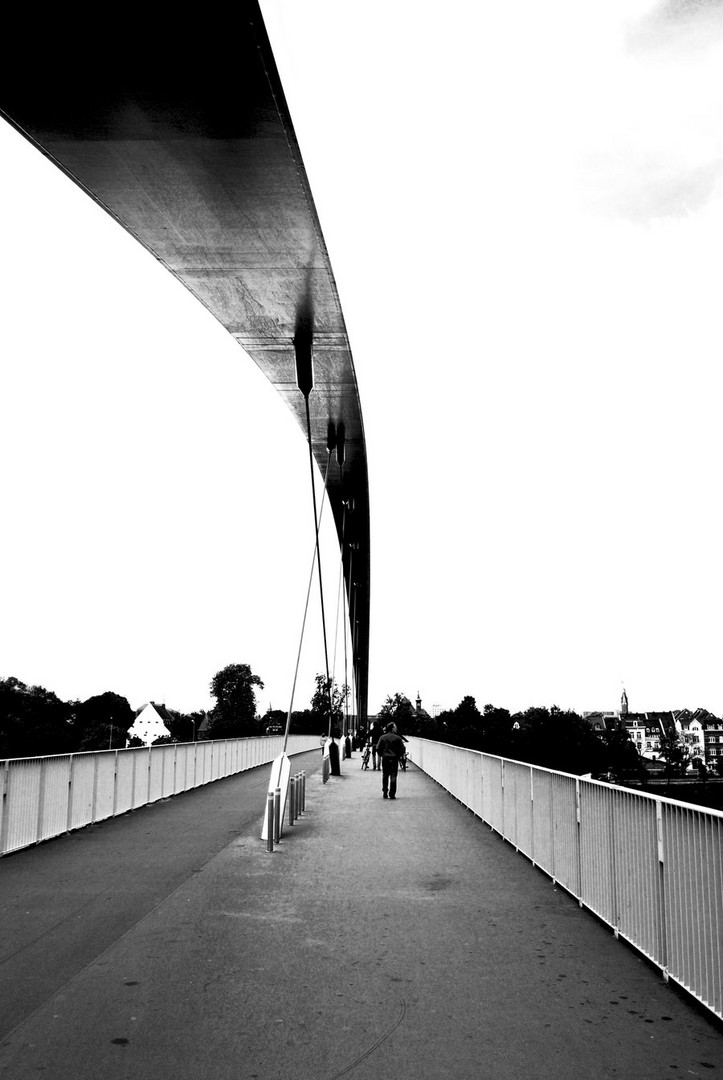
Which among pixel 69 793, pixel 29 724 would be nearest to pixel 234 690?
pixel 29 724

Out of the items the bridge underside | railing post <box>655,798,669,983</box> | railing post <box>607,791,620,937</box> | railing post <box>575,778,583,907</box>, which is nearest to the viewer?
railing post <box>655,798,669,983</box>

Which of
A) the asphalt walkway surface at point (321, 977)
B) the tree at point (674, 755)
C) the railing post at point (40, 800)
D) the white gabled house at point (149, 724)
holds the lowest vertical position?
the tree at point (674, 755)

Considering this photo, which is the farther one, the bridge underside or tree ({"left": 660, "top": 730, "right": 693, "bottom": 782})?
tree ({"left": 660, "top": 730, "right": 693, "bottom": 782})

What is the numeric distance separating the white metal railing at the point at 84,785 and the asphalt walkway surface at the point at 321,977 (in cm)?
77

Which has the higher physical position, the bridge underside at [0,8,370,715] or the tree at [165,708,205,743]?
the bridge underside at [0,8,370,715]

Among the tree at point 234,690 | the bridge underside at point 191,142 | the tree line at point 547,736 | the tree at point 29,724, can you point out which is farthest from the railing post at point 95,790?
the tree at point 234,690

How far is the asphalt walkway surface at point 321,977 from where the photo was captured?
4129mm

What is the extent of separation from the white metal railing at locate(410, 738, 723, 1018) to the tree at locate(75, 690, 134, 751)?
117 meters

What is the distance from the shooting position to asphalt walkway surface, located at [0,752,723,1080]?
413 cm

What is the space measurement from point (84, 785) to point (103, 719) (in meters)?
128

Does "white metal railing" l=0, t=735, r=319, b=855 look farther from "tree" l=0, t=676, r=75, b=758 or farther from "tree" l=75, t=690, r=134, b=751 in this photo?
"tree" l=75, t=690, r=134, b=751

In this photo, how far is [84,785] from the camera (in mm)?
13078

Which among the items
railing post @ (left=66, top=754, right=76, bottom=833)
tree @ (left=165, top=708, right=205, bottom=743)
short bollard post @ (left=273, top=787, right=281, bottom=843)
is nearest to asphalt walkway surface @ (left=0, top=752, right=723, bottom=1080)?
short bollard post @ (left=273, top=787, right=281, bottom=843)

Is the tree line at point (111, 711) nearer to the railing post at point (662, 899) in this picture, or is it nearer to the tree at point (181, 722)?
the tree at point (181, 722)
